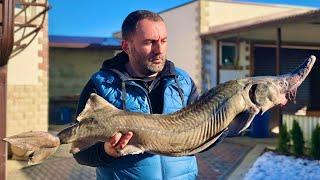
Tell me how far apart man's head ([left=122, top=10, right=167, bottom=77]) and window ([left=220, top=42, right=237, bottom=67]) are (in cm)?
1760

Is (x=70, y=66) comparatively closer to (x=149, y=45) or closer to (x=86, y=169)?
(x=86, y=169)

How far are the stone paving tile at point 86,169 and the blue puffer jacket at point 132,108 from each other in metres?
7.25

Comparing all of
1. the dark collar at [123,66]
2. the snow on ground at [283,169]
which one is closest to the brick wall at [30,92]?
the snow on ground at [283,169]

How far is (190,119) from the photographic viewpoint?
8.38ft

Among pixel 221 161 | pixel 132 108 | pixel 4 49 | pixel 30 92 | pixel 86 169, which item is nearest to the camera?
pixel 132 108

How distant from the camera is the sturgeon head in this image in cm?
247

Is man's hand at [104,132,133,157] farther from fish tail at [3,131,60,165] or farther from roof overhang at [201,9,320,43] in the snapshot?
roof overhang at [201,9,320,43]

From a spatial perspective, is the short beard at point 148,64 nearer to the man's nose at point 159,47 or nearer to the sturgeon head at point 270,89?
the man's nose at point 159,47

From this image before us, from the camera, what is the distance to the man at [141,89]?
284 cm

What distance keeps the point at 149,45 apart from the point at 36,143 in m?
0.88

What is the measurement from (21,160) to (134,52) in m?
10.9

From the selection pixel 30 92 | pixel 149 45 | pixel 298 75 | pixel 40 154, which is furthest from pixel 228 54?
pixel 40 154

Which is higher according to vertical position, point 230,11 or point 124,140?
point 230,11

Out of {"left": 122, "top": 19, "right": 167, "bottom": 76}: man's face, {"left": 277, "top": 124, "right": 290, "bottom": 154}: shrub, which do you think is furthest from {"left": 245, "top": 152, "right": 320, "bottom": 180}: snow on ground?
{"left": 122, "top": 19, "right": 167, "bottom": 76}: man's face
